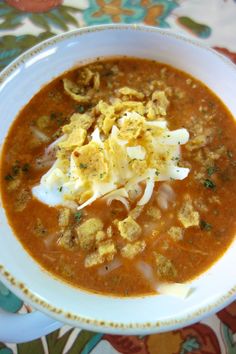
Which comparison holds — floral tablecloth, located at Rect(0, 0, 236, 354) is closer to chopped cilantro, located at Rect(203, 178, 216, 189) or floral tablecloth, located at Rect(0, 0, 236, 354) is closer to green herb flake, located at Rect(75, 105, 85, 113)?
green herb flake, located at Rect(75, 105, 85, 113)

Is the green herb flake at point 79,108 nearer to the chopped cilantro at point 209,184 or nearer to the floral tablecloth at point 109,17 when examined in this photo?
the floral tablecloth at point 109,17

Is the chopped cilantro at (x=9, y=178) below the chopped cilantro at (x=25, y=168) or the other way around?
below

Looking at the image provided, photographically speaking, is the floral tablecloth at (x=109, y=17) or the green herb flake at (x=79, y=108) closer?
the green herb flake at (x=79, y=108)

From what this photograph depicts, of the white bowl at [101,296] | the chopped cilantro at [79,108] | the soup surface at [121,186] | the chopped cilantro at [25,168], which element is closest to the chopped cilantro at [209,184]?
the soup surface at [121,186]

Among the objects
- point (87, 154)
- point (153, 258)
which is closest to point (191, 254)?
point (153, 258)

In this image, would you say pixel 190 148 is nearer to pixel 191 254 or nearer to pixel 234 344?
pixel 191 254

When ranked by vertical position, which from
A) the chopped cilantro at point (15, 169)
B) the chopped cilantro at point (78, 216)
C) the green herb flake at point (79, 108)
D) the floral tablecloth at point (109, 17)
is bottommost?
the chopped cilantro at point (78, 216)

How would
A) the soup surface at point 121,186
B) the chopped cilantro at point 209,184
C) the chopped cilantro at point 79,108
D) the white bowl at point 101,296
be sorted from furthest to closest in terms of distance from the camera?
the chopped cilantro at point 79,108
the chopped cilantro at point 209,184
the soup surface at point 121,186
the white bowl at point 101,296

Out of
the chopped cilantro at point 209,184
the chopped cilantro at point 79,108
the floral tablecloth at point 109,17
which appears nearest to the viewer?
the chopped cilantro at point 209,184

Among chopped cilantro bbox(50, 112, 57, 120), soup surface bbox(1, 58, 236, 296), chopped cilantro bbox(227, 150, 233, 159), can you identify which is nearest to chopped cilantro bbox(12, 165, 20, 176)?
soup surface bbox(1, 58, 236, 296)
